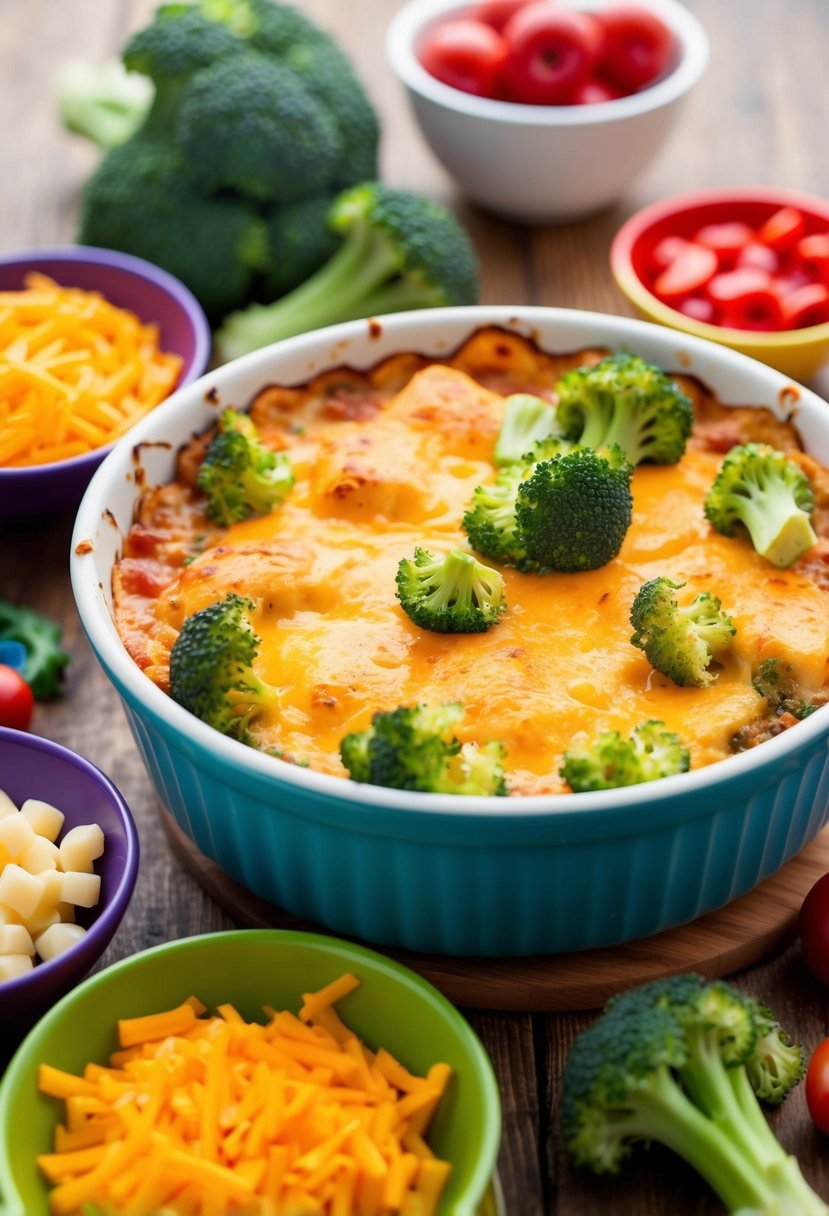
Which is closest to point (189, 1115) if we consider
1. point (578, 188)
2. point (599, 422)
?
point (599, 422)

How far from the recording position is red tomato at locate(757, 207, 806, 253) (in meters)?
4.56

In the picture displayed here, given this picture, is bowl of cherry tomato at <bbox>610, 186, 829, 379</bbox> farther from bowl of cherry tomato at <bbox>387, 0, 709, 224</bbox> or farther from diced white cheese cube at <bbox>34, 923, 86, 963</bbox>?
diced white cheese cube at <bbox>34, 923, 86, 963</bbox>

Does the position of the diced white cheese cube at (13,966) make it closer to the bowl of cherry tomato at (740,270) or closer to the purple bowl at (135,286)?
the purple bowl at (135,286)

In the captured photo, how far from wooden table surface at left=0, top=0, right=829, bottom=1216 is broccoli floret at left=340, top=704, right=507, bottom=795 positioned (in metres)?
0.60

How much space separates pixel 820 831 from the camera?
10.6 feet

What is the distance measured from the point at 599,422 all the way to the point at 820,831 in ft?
3.43

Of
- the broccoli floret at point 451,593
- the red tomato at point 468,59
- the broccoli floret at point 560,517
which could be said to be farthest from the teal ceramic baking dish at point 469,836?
the red tomato at point 468,59

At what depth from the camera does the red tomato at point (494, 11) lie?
5.15m

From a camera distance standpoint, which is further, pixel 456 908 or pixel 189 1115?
pixel 456 908

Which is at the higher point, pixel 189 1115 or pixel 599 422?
pixel 599 422

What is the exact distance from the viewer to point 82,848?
2936mm

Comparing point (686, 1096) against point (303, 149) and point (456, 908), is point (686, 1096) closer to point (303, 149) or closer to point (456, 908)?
point (456, 908)

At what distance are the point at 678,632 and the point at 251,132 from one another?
8.21 ft

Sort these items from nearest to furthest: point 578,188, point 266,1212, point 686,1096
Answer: point 266,1212, point 686,1096, point 578,188
